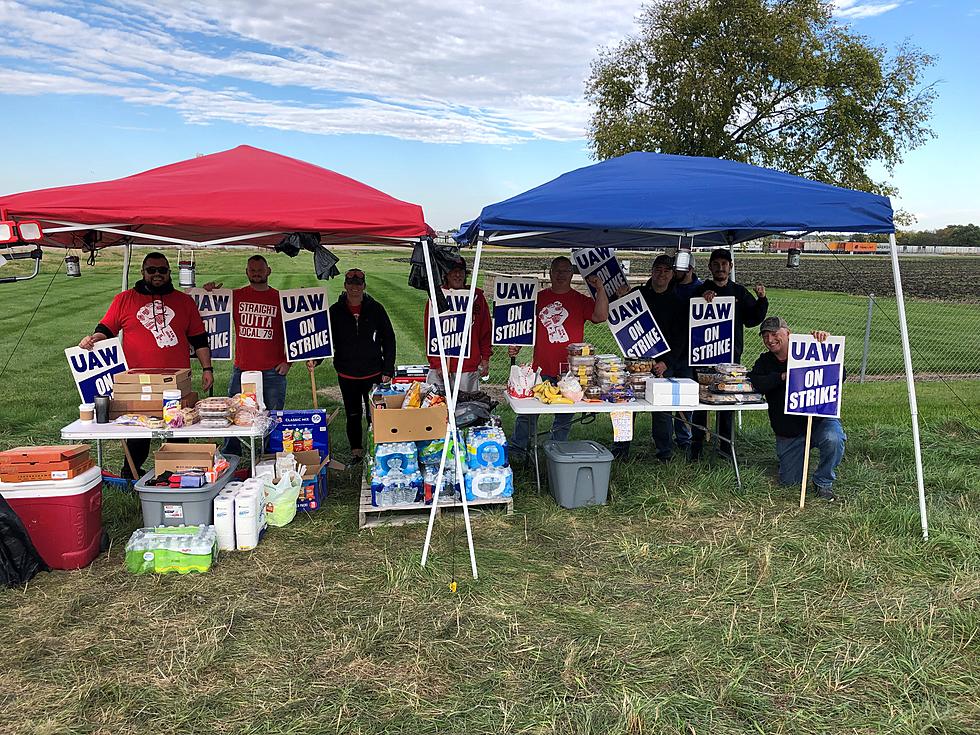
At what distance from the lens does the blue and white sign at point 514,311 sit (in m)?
6.25

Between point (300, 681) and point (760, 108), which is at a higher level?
point (760, 108)

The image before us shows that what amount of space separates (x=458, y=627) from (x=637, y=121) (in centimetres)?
1425

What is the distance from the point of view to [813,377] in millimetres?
5316

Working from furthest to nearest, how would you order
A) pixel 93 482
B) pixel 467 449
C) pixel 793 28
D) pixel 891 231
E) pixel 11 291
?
pixel 11 291 → pixel 793 28 → pixel 467 449 → pixel 891 231 → pixel 93 482

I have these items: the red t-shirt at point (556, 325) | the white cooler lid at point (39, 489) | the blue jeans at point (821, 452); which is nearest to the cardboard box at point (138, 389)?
the white cooler lid at point (39, 489)

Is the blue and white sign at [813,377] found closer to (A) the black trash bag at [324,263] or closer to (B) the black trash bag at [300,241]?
(A) the black trash bag at [324,263]

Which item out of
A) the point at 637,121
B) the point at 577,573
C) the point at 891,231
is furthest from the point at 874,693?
the point at 637,121

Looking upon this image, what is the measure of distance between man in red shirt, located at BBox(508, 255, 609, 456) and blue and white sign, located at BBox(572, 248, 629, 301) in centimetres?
47

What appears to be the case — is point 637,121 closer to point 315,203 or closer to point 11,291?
point 315,203

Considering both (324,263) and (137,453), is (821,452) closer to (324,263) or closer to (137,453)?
(324,263)

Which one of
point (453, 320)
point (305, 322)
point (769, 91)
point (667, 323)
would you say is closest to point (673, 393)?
point (667, 323)

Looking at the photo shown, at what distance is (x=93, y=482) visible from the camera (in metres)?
4.39

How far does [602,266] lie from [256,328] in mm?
3385

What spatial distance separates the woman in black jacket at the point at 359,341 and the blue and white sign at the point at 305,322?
11 centimetres
